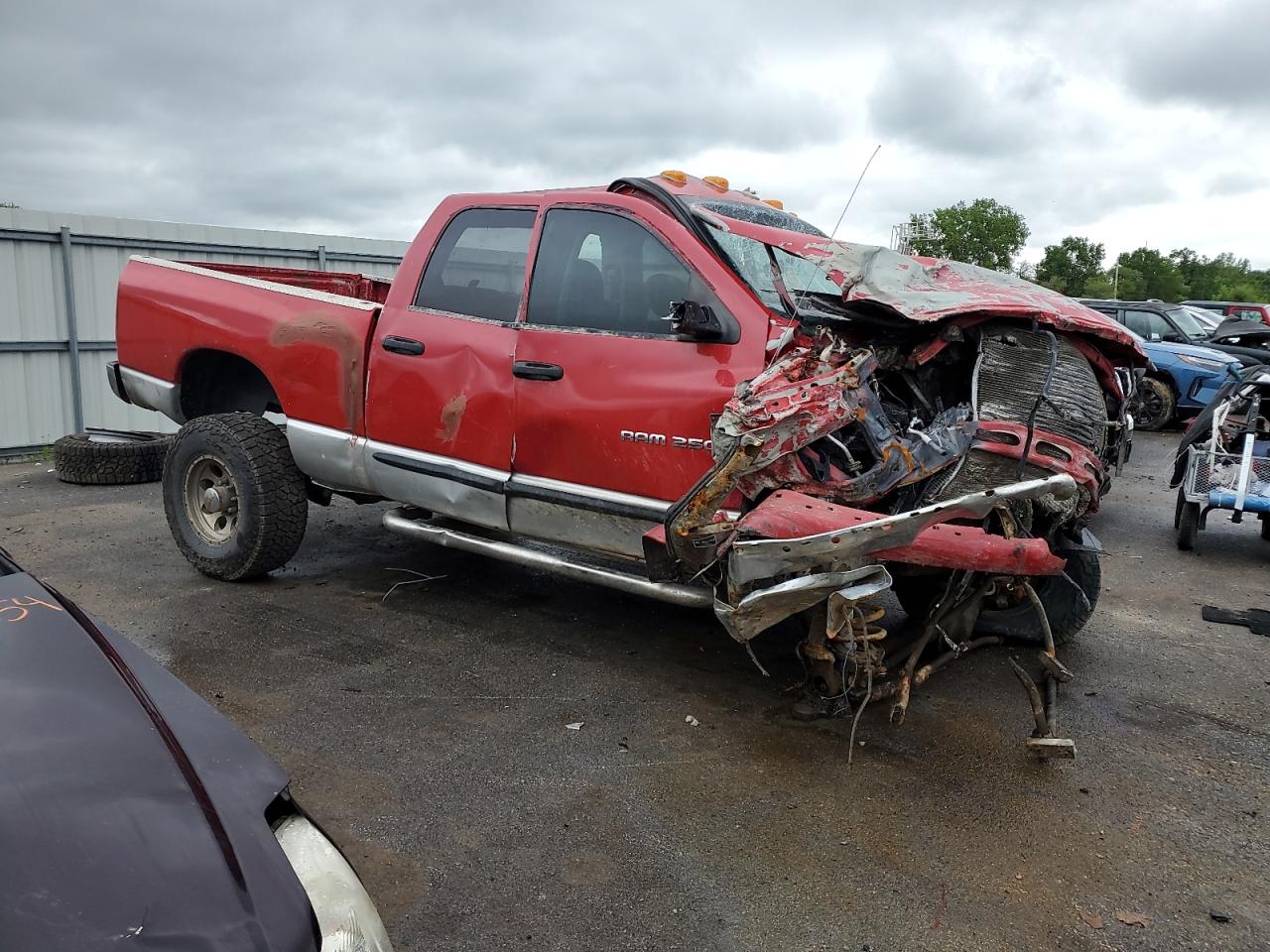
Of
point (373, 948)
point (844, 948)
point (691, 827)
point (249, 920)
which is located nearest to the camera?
point (249, 920)

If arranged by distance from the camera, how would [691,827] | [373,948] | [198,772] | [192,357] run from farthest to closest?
[192,357], [691,827], [198,772], [373,948]

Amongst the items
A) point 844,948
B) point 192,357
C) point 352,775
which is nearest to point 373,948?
point 844,948

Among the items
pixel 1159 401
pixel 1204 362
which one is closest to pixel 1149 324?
pixel 1204 362

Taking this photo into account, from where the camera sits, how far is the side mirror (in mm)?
3588

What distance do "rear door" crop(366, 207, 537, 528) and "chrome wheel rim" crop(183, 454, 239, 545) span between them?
3.27 ft

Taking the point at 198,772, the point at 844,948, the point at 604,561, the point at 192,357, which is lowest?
the point at 844,948

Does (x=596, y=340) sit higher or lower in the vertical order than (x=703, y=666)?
higher

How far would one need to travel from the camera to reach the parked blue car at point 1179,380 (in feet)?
40.5

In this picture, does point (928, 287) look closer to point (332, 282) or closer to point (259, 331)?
point (259, 331)

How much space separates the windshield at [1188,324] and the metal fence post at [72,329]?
14.5 metres

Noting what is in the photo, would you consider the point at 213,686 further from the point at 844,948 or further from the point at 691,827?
the point at 844,948

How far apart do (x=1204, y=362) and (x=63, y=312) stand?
1364cm

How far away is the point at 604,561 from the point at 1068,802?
2.09 meters

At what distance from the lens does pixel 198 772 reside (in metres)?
1.70
